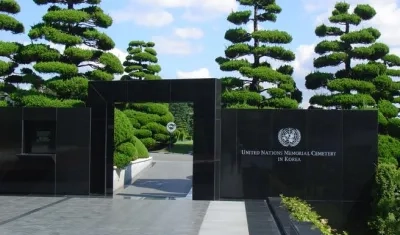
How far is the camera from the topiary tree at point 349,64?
21500 millimetres

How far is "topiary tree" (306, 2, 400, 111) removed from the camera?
21500 millimetres

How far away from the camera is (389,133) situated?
22.5 meters

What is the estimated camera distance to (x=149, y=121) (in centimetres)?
3459

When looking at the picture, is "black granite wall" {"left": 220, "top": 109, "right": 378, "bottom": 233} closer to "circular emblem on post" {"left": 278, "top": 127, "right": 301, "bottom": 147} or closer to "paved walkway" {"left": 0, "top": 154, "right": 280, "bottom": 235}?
"circular emblem on post" {"left": 278, "top": 127, "right": 301, "bottom": 147}

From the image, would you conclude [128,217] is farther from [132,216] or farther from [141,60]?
[141,60]

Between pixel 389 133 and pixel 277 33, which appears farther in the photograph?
pixel 389 133

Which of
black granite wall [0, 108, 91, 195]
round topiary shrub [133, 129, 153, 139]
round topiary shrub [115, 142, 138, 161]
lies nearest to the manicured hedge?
round topiary shrub [115, 142, 138, 161]

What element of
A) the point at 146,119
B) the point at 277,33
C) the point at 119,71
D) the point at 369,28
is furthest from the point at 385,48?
the point at 146,119

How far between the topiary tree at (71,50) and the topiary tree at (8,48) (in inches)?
22.2

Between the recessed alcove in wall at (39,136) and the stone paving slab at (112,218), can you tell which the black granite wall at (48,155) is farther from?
the stone paving slab at (112,218)

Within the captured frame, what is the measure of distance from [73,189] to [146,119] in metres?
19.4

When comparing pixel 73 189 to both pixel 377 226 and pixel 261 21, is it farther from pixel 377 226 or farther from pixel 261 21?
pixel 261 21

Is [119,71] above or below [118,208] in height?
above

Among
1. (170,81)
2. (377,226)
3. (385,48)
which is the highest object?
(385,48)
